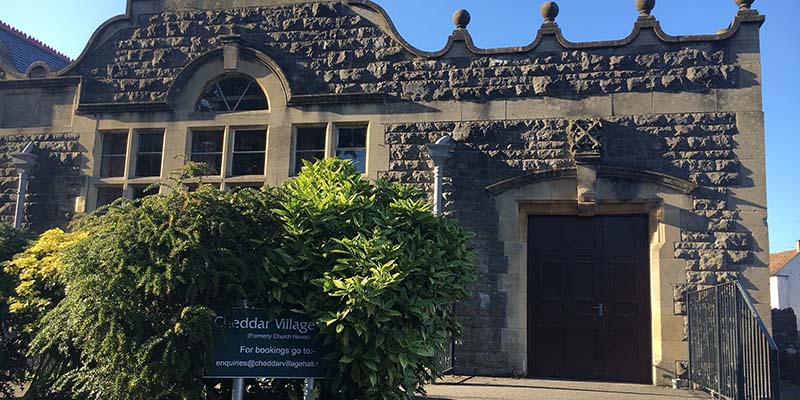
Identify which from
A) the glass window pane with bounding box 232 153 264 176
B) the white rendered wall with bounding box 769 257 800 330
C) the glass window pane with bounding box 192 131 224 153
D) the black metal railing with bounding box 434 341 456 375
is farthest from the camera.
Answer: the white rendered wall with bounding box 769 257 800 330

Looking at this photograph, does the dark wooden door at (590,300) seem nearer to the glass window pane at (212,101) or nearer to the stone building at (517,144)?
the stone building at (517,144)

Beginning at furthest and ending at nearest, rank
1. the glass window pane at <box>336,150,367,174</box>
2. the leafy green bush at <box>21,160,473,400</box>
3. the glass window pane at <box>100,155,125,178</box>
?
the glass window pane at <box>100,155,125,178</box>
the glass window pane at <box>336,150,367,174</box>
the leafy green bush at <box>21,160,473,400</box>

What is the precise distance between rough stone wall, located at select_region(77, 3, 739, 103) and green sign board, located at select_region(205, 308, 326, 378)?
5945 mm

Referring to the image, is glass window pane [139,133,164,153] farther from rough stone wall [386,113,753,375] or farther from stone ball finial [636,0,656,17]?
stone ball finial [636,0,656,17]

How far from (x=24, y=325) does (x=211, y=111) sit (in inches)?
211

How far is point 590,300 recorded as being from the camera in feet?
30.9

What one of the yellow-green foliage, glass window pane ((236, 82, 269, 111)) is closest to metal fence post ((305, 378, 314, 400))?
the yellow-green foliage

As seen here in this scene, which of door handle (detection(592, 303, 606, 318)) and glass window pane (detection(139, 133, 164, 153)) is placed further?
glass window pane (detection(139, 133, 164, 153))

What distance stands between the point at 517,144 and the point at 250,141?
4547mm

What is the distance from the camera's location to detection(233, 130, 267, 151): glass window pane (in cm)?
1090

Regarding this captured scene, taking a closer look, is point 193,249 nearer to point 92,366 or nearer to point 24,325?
point 92,366

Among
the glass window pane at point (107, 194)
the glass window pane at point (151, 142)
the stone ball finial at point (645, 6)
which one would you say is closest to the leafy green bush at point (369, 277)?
the stone ball finial at point (645, 6)

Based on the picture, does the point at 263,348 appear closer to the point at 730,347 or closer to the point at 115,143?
the point at 730,347

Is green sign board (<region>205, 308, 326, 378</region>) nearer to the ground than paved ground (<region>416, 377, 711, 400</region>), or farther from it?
farther from it
